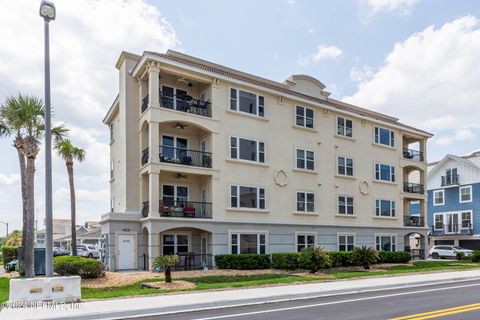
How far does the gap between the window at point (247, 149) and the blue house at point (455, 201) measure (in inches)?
1243

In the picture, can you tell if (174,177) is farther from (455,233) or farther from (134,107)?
(455,233)

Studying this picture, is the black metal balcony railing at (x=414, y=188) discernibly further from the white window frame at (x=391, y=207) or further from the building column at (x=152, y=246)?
the building column at (x=152, y=246)

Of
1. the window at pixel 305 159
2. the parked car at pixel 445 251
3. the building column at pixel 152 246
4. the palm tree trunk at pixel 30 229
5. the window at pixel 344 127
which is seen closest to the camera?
the palm tree trunk at pixel 30 229

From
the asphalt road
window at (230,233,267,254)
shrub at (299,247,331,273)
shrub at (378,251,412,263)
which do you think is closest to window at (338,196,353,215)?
shrub at (378,251,412,263)

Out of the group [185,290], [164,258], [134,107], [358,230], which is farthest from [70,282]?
[358,230]

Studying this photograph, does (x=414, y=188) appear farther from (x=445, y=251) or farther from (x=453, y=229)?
(x=453, y=229)

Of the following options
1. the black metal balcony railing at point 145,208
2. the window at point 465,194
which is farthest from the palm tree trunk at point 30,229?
the window at point 465,194

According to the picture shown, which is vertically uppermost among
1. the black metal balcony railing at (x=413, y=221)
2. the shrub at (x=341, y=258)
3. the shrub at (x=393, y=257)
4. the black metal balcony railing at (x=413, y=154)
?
the black metal balcony railing at (x=413, y=154)

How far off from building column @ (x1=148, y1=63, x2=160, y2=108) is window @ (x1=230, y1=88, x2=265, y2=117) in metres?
5.13

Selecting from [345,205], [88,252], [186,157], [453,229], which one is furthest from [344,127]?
[88,252]

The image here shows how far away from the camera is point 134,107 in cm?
2736

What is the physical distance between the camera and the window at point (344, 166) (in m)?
32.9

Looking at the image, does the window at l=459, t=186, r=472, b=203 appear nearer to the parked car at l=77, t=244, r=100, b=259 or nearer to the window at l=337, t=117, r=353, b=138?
the window at l=337, t=117, r=353, b=138

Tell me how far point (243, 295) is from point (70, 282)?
546cm
